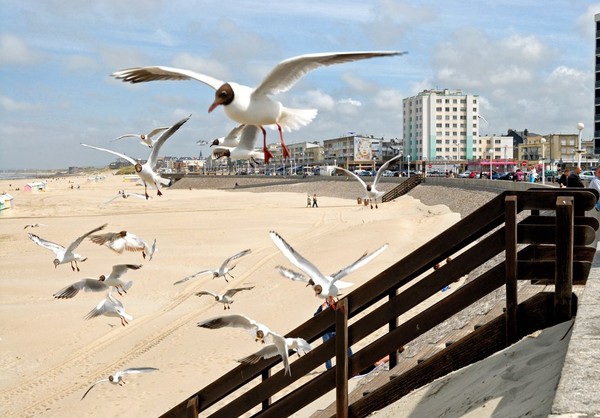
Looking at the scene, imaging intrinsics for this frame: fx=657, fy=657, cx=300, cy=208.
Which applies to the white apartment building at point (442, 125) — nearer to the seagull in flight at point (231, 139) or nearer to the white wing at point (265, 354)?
the seagull in flight at point (231, 139)

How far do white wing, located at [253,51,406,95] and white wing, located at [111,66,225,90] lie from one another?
0.57 metres

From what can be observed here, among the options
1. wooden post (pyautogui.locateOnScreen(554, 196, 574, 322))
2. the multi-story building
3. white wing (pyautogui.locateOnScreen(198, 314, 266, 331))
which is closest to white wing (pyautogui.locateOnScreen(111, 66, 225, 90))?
white wing (pyautogui.locateOnScreen(198, 314, 266, 331))

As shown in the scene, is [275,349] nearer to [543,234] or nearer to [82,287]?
[543,234]

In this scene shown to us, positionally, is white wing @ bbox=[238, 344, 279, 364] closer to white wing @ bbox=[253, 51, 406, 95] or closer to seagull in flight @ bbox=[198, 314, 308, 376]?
seagull in flight @ bbox=[198, 314, 308, 376]

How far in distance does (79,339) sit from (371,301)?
12.2m

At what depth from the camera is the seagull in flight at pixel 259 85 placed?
257 inches

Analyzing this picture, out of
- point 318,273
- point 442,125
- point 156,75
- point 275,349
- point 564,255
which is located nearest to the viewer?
point 564,255

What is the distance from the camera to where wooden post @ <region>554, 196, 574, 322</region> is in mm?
4688

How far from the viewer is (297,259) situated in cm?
627

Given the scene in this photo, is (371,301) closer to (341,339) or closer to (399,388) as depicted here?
(341,339)

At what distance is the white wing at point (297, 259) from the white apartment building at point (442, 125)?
148479 mm

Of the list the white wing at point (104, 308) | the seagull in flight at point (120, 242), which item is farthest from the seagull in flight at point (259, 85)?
the white wing at point (104, 308)

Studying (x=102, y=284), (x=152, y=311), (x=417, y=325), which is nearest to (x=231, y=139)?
(x=102, y=284)

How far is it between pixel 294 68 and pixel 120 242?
4.90 meters
